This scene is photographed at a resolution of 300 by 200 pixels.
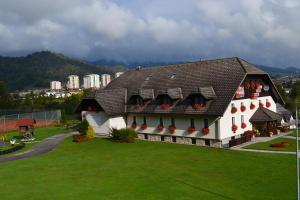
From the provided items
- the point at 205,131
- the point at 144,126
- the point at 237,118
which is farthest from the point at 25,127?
the point at 237,118

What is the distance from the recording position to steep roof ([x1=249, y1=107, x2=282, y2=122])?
41.1m

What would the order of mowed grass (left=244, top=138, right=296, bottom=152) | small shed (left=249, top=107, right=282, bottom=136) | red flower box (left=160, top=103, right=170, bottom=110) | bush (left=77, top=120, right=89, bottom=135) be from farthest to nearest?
bush (left=77, top=120, right=89, bottom=135) < red flower box (left=160, top=103, right=170, bottom=110) < small shed (left=249, top=107, right=282, bottom=136) < mowed grass (left=244, top=138, right=296, bottom=152)

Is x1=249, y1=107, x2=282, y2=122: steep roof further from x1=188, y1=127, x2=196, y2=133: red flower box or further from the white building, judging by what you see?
x1=188, y1=127, x2=196, y2=133: red flower box

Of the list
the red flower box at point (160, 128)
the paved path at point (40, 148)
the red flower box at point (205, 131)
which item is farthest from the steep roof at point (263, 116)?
the paved path at point (40, 148)

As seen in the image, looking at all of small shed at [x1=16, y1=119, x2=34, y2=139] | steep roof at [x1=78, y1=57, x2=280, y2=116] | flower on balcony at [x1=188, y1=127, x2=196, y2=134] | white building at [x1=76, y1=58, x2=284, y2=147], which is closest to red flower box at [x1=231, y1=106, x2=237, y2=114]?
white building at [x1=76, y1=58, x2=284, y2=147]

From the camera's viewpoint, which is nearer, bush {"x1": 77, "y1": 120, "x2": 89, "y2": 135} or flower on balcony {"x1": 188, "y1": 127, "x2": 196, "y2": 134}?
flower on balcony {"x1": 188, "y1": 127, "x2": 196, "y2": 134}

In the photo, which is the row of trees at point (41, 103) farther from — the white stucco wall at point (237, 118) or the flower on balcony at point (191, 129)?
the white stucco wall at point (237, 118)

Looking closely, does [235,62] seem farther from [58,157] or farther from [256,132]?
[58,157]

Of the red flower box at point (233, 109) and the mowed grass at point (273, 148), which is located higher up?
the red flower box at point (233, 109)

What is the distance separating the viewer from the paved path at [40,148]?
35.4 m

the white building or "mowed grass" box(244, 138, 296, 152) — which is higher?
the white building

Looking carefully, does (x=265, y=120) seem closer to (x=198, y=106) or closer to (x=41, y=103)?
(x=198, y=106)

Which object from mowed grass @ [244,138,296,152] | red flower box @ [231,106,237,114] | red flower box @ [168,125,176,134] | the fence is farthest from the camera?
the fence

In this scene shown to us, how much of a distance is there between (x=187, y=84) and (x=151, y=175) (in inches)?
709
